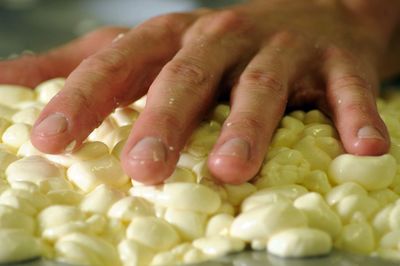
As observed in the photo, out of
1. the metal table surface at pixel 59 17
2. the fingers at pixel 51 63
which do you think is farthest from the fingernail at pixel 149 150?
the metal table surface at pixel 59 17

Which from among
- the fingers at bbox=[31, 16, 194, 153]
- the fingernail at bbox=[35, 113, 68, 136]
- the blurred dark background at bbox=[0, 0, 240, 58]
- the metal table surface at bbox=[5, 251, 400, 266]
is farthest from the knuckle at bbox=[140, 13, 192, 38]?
the blurred dark background at bbox=[0, 0, 240, 58]

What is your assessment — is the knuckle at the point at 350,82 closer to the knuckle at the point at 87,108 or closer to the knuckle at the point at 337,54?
the knuckle at the point at 337,54

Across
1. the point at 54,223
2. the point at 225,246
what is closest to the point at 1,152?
the point at 54,223

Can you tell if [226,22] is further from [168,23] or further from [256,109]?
[256,109]

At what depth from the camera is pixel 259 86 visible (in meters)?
0.69

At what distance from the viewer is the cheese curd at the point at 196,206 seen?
522 mm

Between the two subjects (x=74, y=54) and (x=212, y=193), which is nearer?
(x=212, y=193)

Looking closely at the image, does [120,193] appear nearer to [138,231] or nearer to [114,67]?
[138,231]

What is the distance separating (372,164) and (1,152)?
0.35 m

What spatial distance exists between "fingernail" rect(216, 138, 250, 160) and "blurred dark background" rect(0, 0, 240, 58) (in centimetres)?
74

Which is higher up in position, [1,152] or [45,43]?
[1,152]

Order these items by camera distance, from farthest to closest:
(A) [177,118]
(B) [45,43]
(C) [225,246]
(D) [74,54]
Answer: (B) [45,43]
(D) [74,54]
(A) [177,118]
(C) [225,246]

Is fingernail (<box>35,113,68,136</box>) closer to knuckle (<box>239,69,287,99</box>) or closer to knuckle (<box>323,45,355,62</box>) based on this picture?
knuckle (<box>239,69,287,99</box>)

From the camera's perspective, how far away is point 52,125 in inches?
24.2
